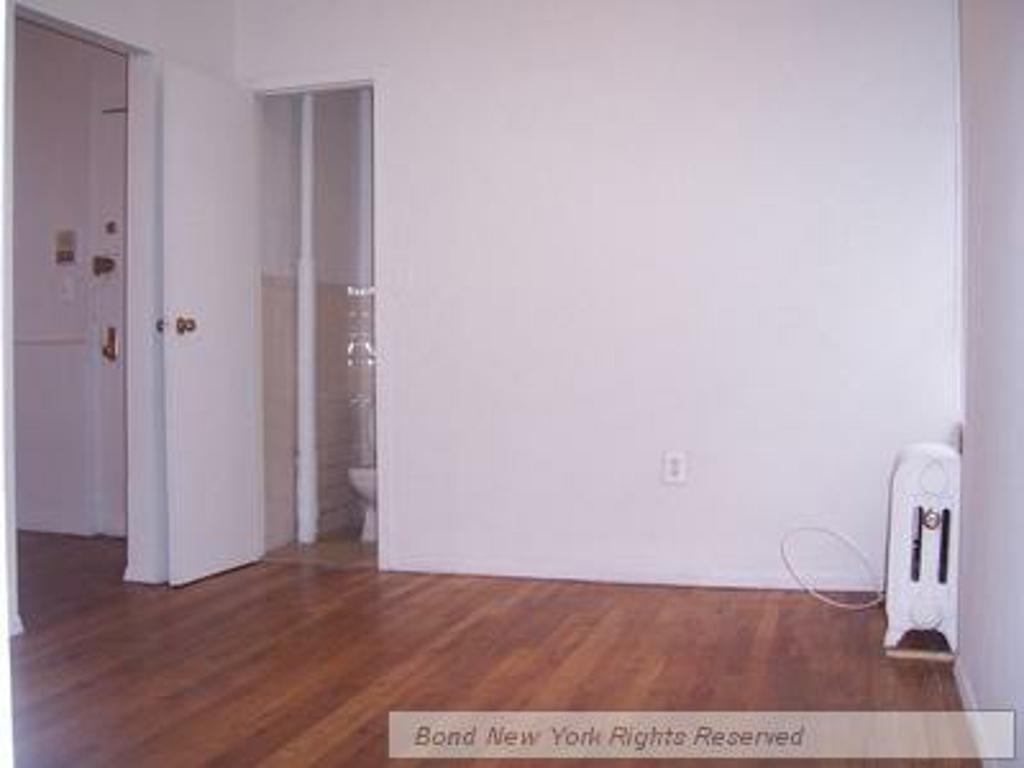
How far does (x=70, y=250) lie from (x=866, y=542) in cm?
392

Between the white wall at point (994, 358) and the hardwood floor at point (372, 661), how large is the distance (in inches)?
13.8

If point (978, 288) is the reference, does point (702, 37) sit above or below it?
above

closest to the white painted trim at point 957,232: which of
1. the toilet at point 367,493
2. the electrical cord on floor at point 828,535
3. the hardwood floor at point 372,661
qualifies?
the electrical cord on floor at point 828,535

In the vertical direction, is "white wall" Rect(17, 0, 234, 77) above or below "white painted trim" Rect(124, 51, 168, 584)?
above

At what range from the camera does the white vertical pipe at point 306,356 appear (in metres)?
4.72

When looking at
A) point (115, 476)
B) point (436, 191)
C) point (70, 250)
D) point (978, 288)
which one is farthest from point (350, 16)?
point (978, 288)

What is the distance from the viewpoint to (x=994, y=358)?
2.13 meters

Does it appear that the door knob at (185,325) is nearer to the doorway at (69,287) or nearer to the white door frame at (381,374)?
the white door frame at (381,374)

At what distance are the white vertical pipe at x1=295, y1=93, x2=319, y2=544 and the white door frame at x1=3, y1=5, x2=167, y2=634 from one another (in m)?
0.93

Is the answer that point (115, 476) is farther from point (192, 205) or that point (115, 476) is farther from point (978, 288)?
point (978, 288)

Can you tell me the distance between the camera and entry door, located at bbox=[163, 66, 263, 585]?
12.4ft

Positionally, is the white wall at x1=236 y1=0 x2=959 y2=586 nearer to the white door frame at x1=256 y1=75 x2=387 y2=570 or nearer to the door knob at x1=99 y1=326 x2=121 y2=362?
the white door frame at x1=256 y1=75 x2=387 y2=570

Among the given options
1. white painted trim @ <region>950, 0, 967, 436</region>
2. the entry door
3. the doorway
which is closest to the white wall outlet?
white painted trim @ <region>950, 0, 967, 436</region>

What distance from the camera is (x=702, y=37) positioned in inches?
148
